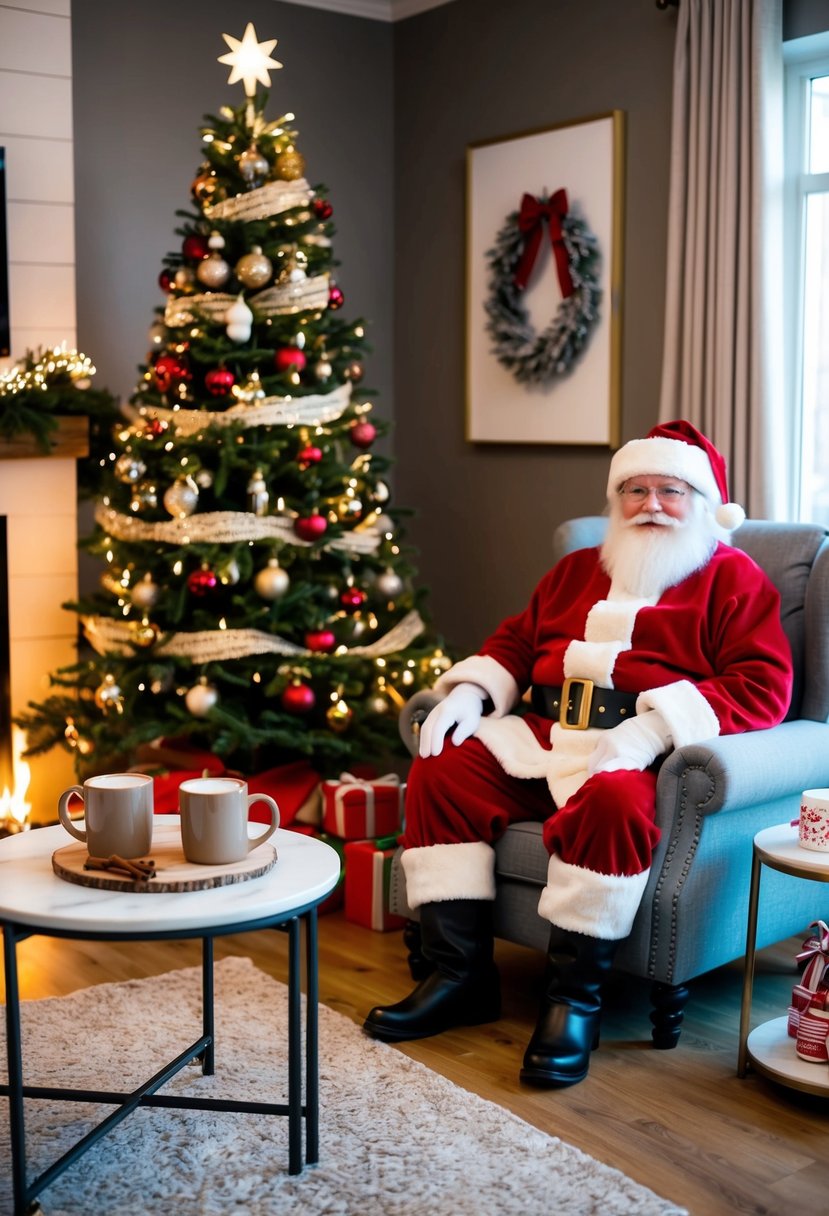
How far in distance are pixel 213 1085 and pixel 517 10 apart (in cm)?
362

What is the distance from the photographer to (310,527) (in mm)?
3709

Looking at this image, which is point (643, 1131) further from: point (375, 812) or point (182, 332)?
point (182, 332)

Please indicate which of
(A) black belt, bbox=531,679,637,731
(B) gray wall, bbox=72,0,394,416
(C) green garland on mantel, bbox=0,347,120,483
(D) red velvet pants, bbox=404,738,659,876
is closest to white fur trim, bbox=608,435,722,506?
(A) black belt, bbox=531,679,637,731

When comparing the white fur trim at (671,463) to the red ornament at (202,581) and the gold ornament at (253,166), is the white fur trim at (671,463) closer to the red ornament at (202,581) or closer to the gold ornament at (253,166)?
the red ornament at (202,581)

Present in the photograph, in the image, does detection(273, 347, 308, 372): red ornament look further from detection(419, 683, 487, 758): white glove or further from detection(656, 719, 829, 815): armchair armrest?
detection(656, 719, 829, 815): armchair armrest

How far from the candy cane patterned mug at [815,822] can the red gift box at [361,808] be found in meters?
1.38

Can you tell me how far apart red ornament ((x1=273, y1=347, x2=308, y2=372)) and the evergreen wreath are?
1014 mm

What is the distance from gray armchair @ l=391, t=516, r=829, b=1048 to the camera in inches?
104

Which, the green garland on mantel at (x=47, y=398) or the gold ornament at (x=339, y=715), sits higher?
the green garland on mantel at (x=47, y=398)

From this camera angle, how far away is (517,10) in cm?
457

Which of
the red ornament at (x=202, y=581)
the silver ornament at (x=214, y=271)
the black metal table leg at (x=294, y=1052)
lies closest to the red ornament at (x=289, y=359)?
the silver ornament at (x=214, y=271)

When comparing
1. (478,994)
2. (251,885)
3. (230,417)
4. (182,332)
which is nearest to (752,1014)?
(478,994)

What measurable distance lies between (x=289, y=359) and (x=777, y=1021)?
2120 mm

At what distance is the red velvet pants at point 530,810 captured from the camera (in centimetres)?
257
